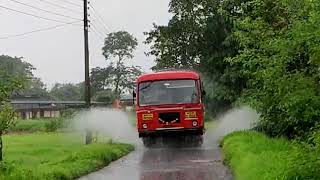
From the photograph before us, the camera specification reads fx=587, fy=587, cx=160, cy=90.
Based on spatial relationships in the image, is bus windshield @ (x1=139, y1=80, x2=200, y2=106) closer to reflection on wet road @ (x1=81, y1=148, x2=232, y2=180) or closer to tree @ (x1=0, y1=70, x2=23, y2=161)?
reflection on wet road @ (x1=81, y1=148, x2=232, y2=180)

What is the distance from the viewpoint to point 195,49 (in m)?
43.8

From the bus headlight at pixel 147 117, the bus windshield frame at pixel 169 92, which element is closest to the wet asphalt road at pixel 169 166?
the bus headlight at pixel 147 117

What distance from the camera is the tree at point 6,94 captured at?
47.4ft

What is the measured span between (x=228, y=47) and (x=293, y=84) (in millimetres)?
22101

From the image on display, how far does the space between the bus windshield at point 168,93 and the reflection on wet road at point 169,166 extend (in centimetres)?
232

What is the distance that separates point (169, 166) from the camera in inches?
713

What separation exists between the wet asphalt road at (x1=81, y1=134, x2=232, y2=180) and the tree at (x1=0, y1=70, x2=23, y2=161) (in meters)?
Result: 2.54

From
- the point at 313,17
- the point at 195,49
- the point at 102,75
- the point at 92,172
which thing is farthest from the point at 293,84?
the point at 102,75

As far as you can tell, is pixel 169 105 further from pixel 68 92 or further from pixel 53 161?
pixel 68 92

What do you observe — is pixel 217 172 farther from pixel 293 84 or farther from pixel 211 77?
pixel 211 77

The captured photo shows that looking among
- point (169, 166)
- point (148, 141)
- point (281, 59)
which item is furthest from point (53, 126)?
point (281, 59)

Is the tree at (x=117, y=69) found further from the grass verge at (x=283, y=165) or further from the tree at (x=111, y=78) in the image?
the grass verge at (x=283, y=165)

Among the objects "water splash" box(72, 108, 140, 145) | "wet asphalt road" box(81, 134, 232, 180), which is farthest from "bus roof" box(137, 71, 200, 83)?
"water splash" box(72, 108, 140, 145)

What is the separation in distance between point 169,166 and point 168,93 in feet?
24.5
